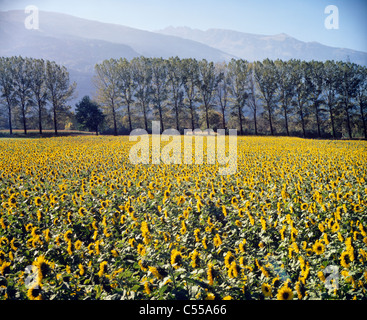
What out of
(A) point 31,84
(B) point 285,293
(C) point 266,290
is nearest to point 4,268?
(C) point 266,290

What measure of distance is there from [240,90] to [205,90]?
6357 millimetres

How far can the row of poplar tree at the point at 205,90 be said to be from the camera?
42062 millimetres

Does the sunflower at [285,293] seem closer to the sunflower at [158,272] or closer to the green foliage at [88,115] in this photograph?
the sunflower at [158,272]

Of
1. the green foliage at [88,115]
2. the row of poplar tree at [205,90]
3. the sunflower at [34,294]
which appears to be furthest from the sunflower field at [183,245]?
the row of poplar tree at [205,90]

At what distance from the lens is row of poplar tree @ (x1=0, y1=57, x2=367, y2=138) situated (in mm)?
42062

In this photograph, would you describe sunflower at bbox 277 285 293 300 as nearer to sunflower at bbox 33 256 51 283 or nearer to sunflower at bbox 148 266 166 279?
sunflower at bbox 148 266 166 279

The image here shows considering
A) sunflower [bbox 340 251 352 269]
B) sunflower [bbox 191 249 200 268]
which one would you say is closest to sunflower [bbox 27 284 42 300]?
sunflower [bbox 191 249 200 268]

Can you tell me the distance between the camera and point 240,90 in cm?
4684

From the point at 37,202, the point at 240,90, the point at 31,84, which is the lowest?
the point at 37,202

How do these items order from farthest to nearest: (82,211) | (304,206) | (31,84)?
1. (31,84)
2. (82,211)
3. (304,206)

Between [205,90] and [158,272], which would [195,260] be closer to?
[158,272]

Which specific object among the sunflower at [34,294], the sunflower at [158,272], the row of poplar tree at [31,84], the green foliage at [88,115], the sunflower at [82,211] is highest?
the row of poplar tree at [31,84]
